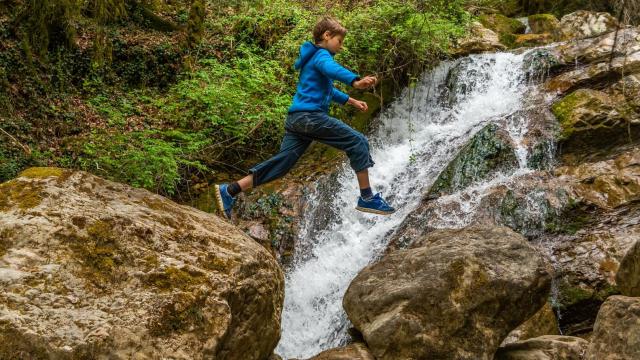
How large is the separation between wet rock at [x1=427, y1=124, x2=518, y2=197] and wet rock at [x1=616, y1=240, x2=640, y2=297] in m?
3.74

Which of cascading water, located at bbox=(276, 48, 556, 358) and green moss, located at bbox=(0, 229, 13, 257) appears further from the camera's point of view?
cascading water, located at bbox=(276, 48, 556, 358)

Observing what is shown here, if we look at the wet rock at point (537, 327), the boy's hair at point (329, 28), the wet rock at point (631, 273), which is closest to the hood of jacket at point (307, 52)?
the boy's hair at point (329, 28)

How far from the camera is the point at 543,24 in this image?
605 inches

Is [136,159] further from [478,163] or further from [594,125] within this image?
[594,125]

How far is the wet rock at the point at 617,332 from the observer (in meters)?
3.50

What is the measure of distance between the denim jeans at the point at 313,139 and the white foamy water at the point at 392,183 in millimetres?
2538

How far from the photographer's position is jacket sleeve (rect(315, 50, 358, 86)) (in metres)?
4.58

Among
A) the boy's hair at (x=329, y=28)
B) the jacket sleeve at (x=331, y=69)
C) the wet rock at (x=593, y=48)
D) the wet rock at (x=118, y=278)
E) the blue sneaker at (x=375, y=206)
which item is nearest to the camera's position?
the wet rock at (x=118, y=278)

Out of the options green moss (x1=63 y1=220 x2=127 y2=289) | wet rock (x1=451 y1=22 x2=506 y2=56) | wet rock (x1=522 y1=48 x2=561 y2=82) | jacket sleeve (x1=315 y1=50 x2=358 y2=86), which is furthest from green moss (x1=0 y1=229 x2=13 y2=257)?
wet rock (x1=451 y1=22 x2=506 y2=56)

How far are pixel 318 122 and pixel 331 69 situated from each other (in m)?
0.61

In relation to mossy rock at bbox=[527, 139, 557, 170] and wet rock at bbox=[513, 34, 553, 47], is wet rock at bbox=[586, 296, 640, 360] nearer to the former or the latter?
mossy rock at bbox=[527, 139, 557, 170]

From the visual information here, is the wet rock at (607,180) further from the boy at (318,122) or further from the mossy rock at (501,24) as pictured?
the mossy rock at (501,24)

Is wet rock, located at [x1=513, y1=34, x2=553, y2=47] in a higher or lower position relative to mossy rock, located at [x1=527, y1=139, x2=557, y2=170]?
higher

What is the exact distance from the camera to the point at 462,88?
11.2m
